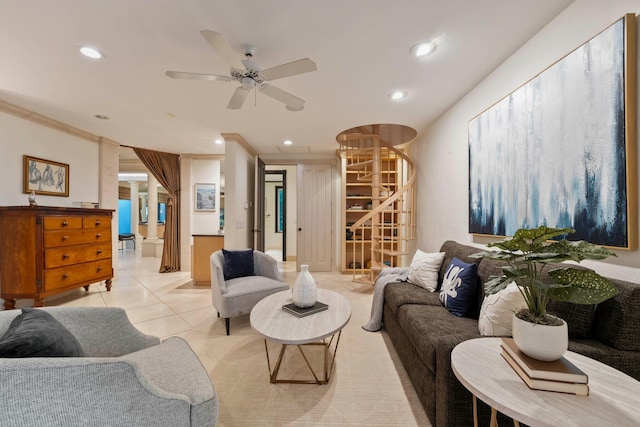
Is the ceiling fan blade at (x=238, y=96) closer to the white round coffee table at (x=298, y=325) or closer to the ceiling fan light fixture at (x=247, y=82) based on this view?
the ceiling fan light fixture at (x=247, y=82)

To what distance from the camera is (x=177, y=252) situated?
5.14 metres

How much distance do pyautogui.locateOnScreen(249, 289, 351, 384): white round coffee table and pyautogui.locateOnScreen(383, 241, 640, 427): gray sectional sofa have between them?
51 centimetres

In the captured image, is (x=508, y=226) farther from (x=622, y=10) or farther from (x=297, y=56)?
(x=297, y=56)

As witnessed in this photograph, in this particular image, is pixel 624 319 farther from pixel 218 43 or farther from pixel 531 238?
pixel 218 43

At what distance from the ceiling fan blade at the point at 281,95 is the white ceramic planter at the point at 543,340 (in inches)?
79.9

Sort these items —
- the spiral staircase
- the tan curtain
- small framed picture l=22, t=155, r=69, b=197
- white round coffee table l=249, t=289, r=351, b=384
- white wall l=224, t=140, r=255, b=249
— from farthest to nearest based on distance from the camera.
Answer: the tan curtain
white wall l=224, t=140, r=255, b=249
the spiral staircase
small framed picture l=22, t=155, r=69, b=197
white round coffee table l=249, t=289, r=351, b=384

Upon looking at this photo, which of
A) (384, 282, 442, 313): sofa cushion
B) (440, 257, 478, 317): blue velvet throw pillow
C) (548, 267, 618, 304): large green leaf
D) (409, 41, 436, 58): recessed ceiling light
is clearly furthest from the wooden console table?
(548, 267, 618, 304): large green leaf

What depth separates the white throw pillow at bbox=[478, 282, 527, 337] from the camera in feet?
4.53

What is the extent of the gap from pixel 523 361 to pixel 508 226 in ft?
4.37

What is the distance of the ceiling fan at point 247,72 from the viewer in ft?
5.10

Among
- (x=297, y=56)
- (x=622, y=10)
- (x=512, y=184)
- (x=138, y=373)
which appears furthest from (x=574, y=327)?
(x=297, y=56)

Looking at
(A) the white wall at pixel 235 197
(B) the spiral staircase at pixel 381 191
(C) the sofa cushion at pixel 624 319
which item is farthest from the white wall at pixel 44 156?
(C) the sofa cushion at pixel 624 319

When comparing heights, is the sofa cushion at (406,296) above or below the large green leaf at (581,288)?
below

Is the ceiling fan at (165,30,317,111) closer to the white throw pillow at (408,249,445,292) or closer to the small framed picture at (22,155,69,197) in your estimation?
the white throw pillow at (408,249,445,292)
